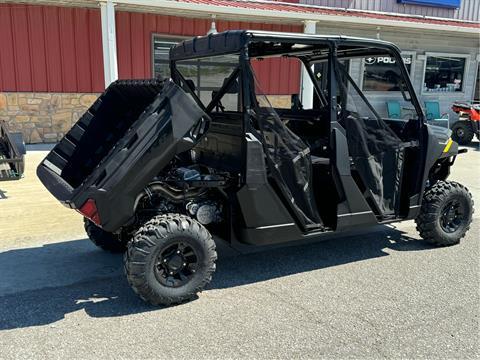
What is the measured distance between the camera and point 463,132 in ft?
42.4

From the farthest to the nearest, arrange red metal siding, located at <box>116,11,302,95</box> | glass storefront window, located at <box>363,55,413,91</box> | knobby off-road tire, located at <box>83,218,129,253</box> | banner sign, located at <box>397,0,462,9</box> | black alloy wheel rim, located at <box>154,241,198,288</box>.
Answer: banner sign, located at <box>397,0,462,9</box>, glass storefront window, located at <box>363,55,413,91</box>, red metal siding, located at <box>116,11,302,95</box>, knobby off-road tire, located at <box>83,218,129,253</box>, black alloy wheel rim, located at <box>154,241,198,288</box>

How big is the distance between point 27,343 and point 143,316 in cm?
76

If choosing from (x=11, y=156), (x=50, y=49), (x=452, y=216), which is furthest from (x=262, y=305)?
(x=50, y=49)

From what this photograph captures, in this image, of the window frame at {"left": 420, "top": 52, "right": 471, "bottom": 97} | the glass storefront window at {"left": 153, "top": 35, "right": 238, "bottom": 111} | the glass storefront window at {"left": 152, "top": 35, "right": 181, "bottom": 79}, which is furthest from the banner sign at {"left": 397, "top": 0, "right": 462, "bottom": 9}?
the glass storefront window at {"left": 153, "top": 35, "right": 238, "bottom": 111}

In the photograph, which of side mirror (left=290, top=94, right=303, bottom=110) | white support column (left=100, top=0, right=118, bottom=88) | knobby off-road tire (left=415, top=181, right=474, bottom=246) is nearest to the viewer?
knobby off-road tire (left=415, top=181, right=474, bottom=246)

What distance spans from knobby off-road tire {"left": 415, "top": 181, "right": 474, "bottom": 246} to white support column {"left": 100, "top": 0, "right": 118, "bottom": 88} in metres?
7.09

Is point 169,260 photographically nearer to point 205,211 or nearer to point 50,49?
point 205,211

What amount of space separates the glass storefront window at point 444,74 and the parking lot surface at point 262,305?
11.6m

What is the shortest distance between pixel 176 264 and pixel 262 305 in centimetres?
72

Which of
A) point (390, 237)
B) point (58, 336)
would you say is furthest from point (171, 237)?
point (390, 237)

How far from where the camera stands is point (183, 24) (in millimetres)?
11406

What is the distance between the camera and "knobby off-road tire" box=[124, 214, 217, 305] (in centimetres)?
340

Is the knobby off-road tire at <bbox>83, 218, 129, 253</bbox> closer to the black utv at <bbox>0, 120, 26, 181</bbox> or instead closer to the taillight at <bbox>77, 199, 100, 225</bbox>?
the taillight at <bbox>77, 199, 100, 225</bbox>

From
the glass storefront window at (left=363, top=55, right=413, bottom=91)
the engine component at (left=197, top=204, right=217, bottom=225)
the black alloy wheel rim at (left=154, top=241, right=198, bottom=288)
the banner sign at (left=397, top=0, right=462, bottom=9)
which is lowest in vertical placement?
the black alloy wheel rim at (left=154, top=241, right=198, bottom=288)
